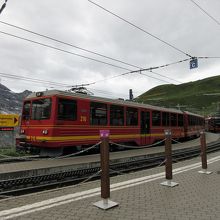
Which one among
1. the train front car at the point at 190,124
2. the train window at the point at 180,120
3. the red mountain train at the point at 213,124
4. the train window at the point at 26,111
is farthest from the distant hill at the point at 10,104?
the red mountain train at the point at 213,124

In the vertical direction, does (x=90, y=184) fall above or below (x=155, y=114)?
below

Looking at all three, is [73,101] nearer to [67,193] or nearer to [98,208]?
[67,193]

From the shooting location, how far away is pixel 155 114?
21.4m

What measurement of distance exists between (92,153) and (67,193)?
931 cm

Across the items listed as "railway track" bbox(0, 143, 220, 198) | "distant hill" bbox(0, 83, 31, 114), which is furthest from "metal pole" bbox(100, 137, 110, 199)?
"distant hill" bbox(0, 83, 31, 114)

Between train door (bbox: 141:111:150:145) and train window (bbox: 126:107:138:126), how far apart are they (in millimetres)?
905

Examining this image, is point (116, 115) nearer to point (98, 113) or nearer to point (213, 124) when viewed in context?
point (98, 113)

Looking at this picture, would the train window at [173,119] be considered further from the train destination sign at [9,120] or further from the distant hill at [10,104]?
the distant hill at [10,104]

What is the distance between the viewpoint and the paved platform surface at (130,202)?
5.82 metres

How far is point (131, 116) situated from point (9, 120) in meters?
6.82

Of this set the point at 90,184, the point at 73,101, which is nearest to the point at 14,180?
the point at 90,184

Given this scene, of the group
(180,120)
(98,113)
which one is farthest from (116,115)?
(180,120)

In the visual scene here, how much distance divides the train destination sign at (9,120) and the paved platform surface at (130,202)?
34.5 ft

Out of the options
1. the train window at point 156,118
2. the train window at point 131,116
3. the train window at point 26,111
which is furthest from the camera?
the train window at point 156,118
